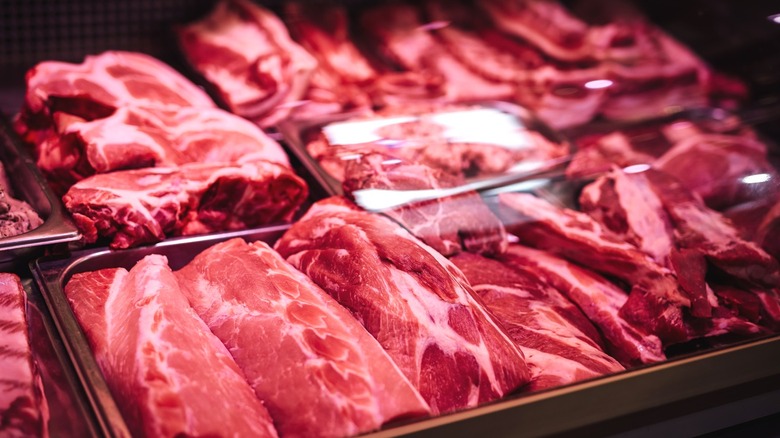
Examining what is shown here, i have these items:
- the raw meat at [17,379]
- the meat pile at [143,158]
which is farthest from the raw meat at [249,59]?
the raw meat at [17,379]

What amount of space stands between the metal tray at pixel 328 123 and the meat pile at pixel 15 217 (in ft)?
3.54

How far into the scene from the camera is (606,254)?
250 cm

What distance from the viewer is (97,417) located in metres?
1.56

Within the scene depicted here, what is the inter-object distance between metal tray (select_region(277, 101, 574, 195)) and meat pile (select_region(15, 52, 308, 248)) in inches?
5.9

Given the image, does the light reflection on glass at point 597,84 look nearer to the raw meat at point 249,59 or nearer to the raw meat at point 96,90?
the raw meat at point 249,59

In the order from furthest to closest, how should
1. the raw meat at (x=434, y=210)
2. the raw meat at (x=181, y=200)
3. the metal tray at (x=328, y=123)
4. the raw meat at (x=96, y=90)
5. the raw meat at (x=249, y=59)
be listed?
1. the raw meat at (x=249, y=59)
2. the metal tray at (x=328, y=123)
3. the raw meat at (x=96, y=90)
4. the raw meat at (x=434, y=210)
5. the raw meat at (x=181, y=200)

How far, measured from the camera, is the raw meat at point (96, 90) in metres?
2.66

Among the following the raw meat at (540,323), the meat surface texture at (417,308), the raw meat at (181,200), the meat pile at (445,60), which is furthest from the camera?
the meat pile at (445,60)

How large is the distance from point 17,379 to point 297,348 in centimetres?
69

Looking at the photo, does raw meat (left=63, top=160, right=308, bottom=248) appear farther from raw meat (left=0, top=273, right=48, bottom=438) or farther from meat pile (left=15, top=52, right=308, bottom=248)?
raw meat (left=0, top=273, right=48, bottom=438)

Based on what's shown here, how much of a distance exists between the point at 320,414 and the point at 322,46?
265cm

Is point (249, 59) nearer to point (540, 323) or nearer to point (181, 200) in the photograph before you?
point (181, 200)

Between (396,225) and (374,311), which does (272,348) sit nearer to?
(374,311)

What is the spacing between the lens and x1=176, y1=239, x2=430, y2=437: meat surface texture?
1614 mm
